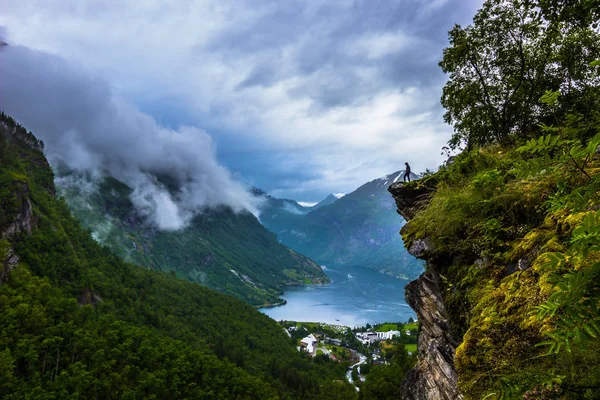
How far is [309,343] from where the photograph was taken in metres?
121

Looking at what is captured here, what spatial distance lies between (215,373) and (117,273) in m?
67.7

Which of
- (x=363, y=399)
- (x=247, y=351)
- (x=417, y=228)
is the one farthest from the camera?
(x=247, y=351)

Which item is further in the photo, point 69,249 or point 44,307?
point 69,249

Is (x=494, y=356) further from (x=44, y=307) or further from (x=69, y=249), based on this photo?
(x=69, y=249)

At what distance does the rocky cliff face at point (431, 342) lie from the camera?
649 centimetres

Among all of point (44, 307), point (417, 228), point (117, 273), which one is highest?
point (117, 273)

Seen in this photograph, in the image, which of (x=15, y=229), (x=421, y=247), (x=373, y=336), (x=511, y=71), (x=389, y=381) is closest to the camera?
(x=421, y=247)

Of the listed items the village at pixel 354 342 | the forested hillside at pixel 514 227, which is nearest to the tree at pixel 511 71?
the forested hillside at pixel 514 227

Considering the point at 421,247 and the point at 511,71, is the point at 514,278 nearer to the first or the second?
the point at 421,247

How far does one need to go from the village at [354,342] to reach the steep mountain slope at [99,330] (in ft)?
23.5

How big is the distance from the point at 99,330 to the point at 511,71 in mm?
71930

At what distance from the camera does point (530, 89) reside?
40.2ft

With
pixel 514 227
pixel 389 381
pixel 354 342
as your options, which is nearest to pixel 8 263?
pixel 389 381

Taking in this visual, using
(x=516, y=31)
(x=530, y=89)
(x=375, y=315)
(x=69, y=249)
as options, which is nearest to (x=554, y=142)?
(x=530, y=89)
